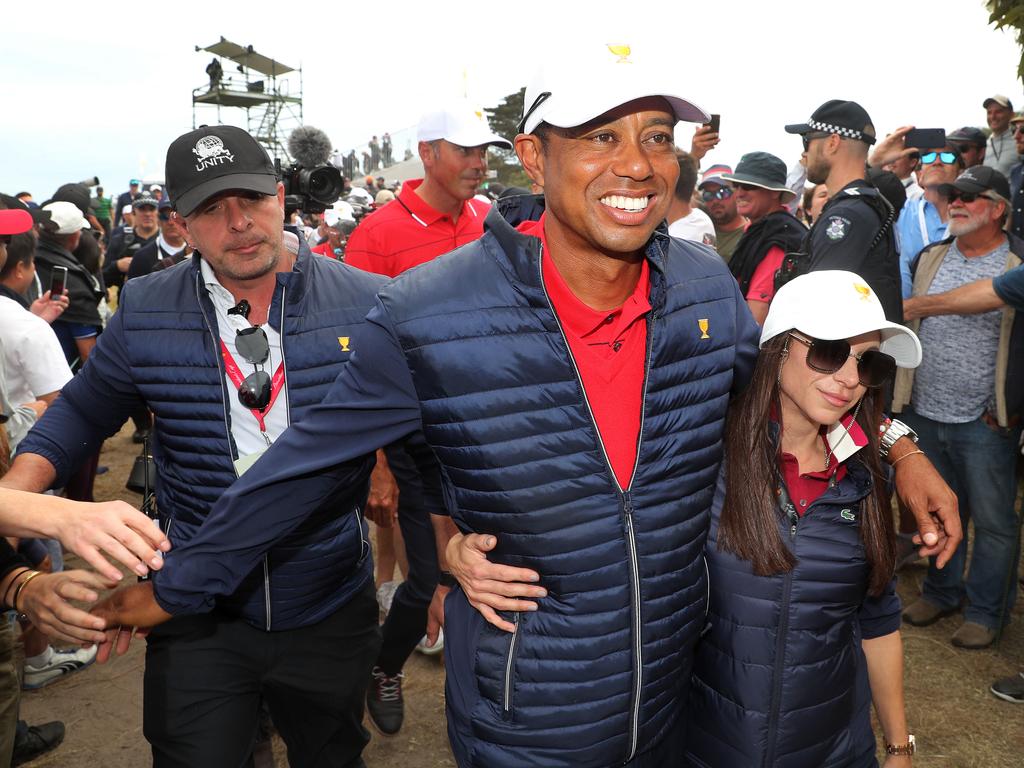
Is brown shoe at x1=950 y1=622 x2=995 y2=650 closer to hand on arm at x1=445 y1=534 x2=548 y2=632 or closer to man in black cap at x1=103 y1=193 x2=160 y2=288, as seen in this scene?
hand on arm at x1=445 y1=534 x2=548 y2=632

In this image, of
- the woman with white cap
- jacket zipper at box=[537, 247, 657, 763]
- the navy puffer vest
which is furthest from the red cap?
the woman with white cap

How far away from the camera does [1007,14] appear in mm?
5797

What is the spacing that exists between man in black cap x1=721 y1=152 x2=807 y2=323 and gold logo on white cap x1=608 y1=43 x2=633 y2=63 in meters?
3.10

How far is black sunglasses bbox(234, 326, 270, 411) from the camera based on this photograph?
103 inches

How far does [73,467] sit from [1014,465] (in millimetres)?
4822

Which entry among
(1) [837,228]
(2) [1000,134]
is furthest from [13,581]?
(2) [1000,134]

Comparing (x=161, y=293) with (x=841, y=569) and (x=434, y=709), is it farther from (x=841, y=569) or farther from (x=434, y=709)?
(x=434, y=709)

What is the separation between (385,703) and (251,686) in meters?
1.59

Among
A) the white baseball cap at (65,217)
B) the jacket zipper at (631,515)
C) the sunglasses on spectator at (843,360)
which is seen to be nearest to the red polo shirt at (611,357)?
the jacket zipper at (631,515)

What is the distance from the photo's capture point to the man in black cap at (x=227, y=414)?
2.60 meters

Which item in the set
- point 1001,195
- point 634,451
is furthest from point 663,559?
point 1001,195

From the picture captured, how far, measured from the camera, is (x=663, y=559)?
1.91m

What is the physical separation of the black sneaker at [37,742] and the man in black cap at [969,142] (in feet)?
30.0

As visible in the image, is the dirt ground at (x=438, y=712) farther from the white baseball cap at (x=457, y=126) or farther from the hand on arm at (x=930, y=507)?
the white baseball cap at (x=457, y=126)
